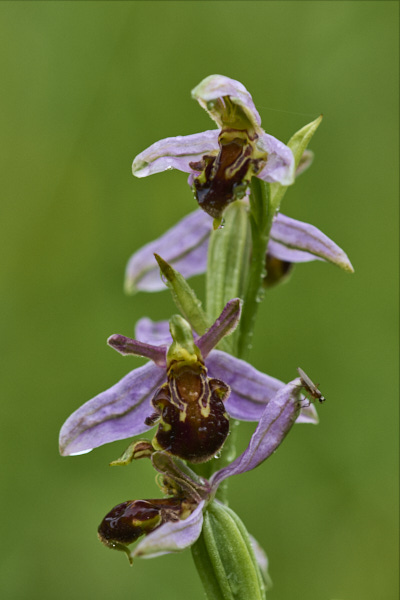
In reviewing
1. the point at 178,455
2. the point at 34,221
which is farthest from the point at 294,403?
the point at 34,221

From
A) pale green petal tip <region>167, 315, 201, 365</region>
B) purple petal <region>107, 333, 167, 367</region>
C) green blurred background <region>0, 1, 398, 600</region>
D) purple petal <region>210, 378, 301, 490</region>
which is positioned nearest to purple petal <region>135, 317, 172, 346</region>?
purple petal <region>107, 333, 167, 367</region>

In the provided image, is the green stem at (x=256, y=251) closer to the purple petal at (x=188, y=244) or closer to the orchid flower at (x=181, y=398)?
the orchid flower at (x=181, y=398)

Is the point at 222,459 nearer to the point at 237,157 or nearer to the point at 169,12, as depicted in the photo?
the point at 237,157

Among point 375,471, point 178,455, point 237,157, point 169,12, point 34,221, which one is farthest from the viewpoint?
point 169,12

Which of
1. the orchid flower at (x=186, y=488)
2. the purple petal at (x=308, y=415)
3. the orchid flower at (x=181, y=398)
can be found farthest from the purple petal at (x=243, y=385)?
the orchid flower at (x=186, y=488)

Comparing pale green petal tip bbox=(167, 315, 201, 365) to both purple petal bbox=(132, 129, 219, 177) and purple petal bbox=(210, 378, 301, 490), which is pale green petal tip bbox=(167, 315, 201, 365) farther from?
purple petal bbox=(132, 129, 219, 177)

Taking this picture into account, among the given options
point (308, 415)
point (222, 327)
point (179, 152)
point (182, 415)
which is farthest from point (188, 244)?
point (182, 415)

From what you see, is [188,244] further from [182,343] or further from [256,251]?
[182,343]
